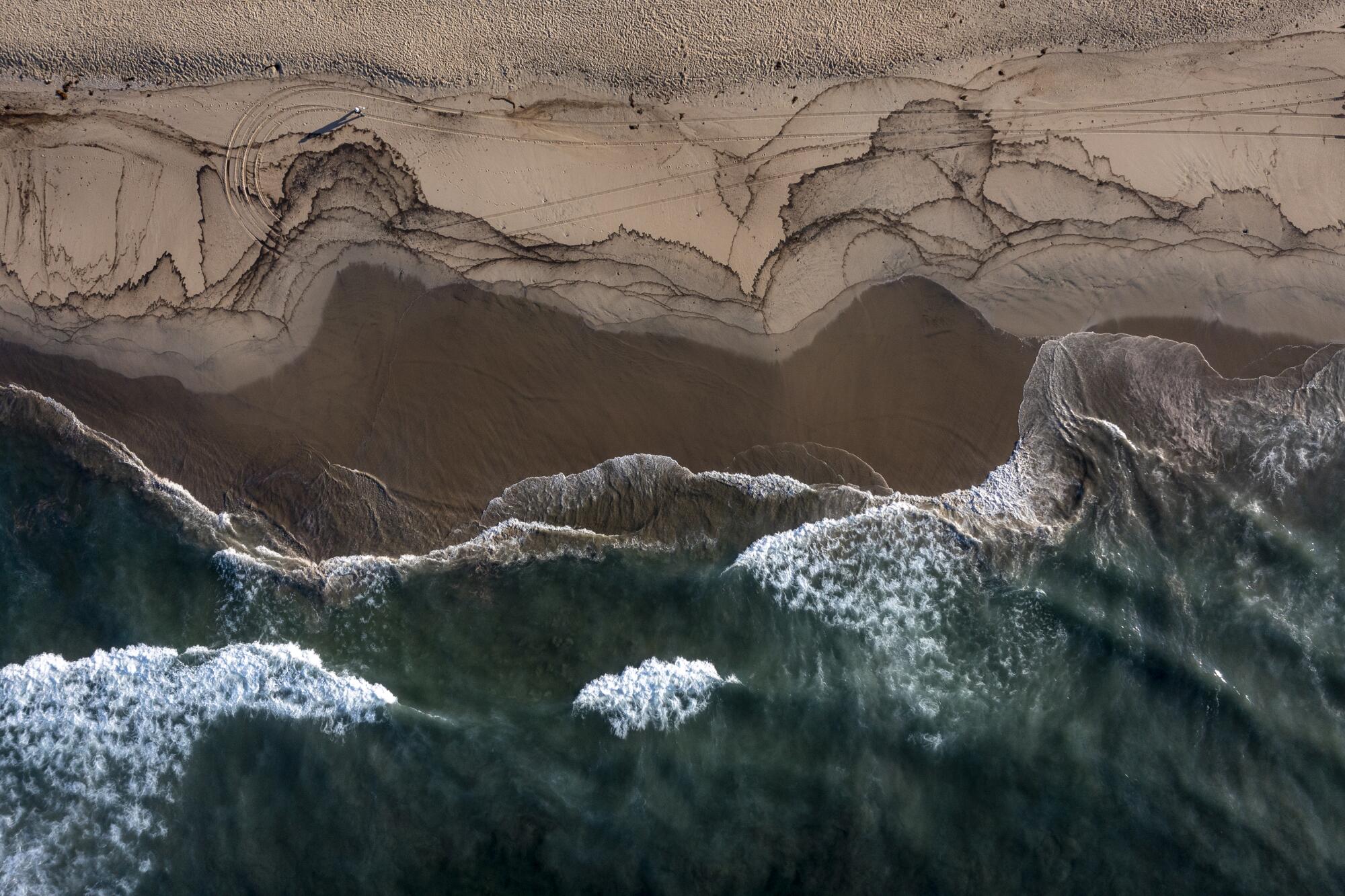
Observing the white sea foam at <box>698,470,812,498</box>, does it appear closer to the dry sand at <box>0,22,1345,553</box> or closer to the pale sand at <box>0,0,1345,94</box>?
the dry sand at <box>0,22,1345,553</box>

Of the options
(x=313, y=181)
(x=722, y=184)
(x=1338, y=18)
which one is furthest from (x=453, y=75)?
(x=1338, y=18)

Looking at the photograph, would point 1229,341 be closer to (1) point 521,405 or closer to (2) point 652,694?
(2) point 652,694

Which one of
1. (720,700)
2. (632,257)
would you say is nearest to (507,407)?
(632,257)

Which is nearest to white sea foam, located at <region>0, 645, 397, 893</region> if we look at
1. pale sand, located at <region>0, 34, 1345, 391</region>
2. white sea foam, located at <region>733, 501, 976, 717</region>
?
pale sand, located at <region>0, 34, 1345, 391</region>

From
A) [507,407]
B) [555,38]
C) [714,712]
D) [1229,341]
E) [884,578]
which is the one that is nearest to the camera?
[714,712]

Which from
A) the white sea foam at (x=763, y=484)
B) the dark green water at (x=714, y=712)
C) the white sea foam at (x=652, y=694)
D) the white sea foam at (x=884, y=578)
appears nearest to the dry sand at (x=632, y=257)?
the white sea foam at (x=763, y=484)

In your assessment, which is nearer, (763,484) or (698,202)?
(763,484)

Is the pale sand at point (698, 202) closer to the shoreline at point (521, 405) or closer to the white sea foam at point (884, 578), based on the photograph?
the shoreline at point (521, 405)
